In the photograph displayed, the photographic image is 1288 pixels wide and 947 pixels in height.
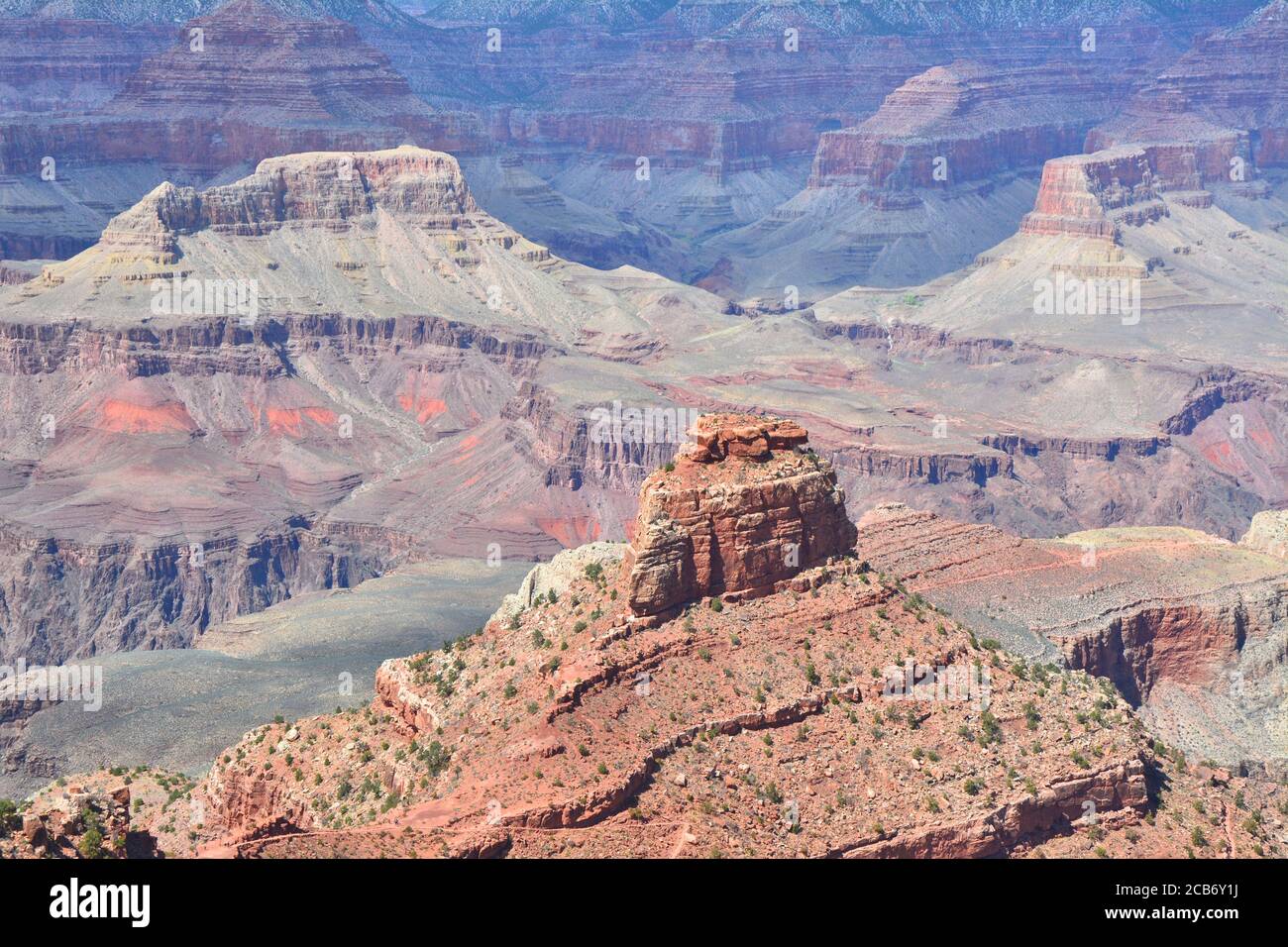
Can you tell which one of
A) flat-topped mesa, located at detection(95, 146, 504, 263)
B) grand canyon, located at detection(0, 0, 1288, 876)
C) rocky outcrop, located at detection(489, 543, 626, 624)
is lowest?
grand canyon, located at detection(0, 0, 1288, 876)

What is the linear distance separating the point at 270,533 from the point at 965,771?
89.4 metres

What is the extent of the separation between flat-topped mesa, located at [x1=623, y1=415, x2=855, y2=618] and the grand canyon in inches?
4.1

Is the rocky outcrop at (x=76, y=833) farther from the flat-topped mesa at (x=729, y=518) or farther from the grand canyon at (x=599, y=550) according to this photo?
the flat-topped mesa at (x=729, y=518)

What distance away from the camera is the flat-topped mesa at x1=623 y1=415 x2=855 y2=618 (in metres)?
49.4

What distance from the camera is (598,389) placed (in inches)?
6004

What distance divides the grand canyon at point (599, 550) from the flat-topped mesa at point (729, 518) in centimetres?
10

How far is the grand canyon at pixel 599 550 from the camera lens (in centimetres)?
4738

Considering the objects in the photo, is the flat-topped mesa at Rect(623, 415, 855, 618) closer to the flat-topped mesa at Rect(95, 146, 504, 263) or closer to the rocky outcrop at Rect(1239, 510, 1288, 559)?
the rocky outcrop at Rect(1239, 510, 1288, 559)

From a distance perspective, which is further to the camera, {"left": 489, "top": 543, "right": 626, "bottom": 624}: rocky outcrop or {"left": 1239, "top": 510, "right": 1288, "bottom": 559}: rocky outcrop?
{"left": 1239, "top": 510, "right": 1288, "bottom": 559}: rocky outcrop

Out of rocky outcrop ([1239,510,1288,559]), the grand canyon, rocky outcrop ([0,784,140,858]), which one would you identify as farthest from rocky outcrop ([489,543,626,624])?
rocky outcrop ([1239,510,1288,559])

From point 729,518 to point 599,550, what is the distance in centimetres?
1248
